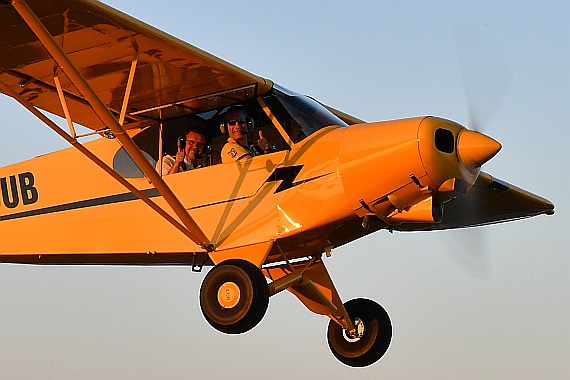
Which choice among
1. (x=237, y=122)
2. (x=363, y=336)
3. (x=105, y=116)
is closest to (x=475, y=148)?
(x=237, y=122)

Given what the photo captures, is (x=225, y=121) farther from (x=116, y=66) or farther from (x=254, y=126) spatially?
(x=116, y=66)

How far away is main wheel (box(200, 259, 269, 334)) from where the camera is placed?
33.7 ft

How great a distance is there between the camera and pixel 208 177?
11.4 m

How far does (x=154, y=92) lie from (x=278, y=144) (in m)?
1.51

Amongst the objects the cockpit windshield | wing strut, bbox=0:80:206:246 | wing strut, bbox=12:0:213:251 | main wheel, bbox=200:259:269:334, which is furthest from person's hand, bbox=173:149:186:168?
main wheel, bbox=200:259:269:334

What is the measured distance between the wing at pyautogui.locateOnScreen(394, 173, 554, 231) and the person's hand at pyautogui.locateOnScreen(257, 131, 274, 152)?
271cm

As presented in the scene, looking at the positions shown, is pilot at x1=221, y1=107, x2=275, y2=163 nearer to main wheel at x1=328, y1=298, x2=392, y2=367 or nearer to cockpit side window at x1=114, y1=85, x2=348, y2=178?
cockpit side window at x1=114, y1=85, x2=348, y2=178

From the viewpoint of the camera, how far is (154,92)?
1171 centimetres

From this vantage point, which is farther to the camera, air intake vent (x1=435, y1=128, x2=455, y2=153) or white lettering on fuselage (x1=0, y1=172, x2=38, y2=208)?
white lettering on fuselage (x1=0, y1=172, x2=38, y2=208)

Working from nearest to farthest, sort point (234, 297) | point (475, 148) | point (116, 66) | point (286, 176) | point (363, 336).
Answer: point (475, 148)
point (234, 297)
point (286, 176)
point (116, 66)
point (363, 336)

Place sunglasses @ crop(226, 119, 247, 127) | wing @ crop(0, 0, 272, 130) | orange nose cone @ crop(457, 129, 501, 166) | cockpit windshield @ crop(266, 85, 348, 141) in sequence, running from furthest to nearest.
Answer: sunglasses @ crop(226, 119, 247, 127) → cockpit windshield @ crop(266, 85, 348, 141) → wing @ crop(0, 0, 272, 130) → orange nose cone @ crop(457, 129, 501, 166)

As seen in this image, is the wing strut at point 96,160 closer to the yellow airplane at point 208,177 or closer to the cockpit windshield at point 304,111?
the yellow airplane at point 208,177

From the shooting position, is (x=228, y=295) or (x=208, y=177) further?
(x=208, y=177)

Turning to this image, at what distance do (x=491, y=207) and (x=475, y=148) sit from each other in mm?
3702
